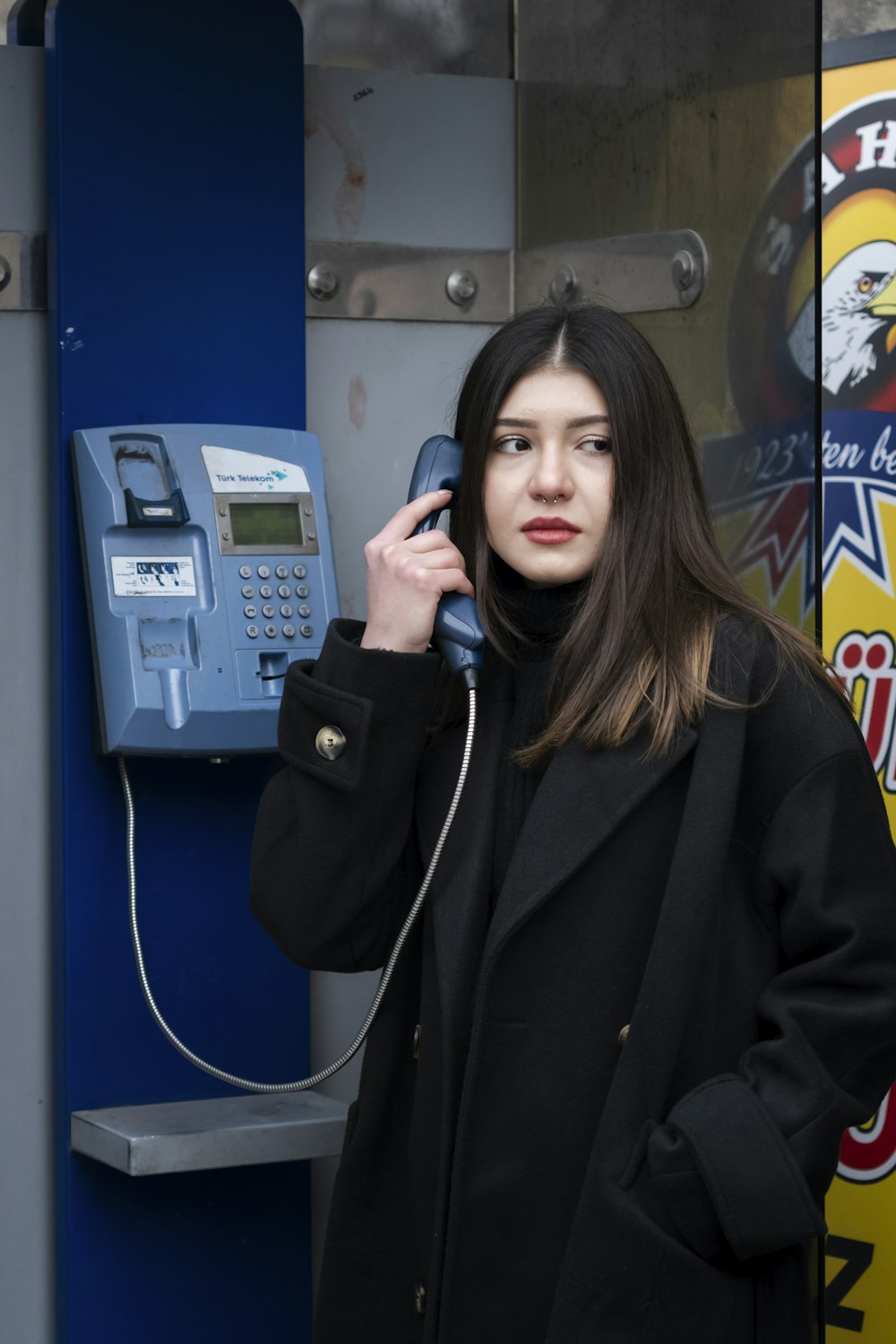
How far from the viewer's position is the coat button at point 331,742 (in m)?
1.83

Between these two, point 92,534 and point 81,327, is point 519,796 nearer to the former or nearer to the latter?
point 92,534

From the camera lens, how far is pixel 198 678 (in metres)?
2.29

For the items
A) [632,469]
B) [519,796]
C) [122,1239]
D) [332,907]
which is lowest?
[122,1239]

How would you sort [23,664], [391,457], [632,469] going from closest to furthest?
[632,469] → [23,664] → [391,457]

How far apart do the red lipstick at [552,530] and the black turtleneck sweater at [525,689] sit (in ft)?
0.25

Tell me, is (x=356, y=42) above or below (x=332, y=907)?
above

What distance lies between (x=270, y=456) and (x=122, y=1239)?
1066 mm

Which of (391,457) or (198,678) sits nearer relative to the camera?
(198,678)

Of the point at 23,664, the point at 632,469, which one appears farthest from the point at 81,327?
the point at 632,469

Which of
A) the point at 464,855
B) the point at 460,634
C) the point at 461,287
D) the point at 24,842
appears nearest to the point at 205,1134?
the point at 24,842

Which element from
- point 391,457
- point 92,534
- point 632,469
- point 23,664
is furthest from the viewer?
point 391,457

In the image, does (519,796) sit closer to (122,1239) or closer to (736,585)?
(736,585)

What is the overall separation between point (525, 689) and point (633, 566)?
0.65ft

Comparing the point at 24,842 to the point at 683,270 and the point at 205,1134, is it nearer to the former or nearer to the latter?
the point at 205,1134
